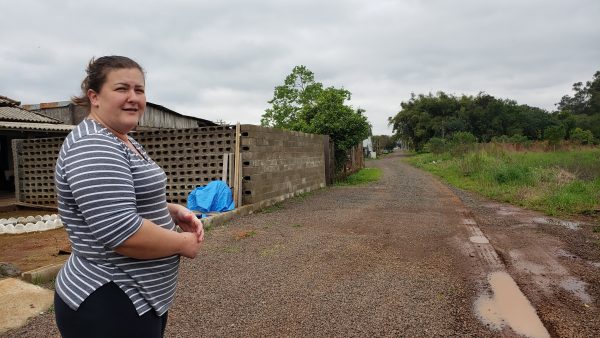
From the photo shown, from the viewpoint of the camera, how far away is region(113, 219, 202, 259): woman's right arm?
1.23m

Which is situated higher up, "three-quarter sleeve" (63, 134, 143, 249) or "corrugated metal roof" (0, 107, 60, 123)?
"corrugated metal roof" (0, 107, 60, 123)

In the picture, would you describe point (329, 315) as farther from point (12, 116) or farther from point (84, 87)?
point (12, 116)

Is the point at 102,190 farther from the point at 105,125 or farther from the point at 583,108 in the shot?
the point at 583,108

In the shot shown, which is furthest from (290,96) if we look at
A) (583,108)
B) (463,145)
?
(583,108)

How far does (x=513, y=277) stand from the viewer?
14.5 ft

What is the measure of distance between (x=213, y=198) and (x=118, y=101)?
718 centimetres

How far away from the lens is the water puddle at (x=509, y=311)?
10.3 ft

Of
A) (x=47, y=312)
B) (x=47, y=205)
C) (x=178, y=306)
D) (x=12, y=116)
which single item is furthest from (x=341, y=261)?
(x=12, y=116)

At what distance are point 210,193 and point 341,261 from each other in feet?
13.9

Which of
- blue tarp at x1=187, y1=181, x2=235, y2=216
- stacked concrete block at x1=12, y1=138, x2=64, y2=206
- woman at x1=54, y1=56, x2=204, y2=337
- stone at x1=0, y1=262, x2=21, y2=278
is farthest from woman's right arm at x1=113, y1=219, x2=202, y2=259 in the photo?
stacked concrete block at x1=12, y1=138, x2=64, y2=206

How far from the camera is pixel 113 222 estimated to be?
3.88 ft

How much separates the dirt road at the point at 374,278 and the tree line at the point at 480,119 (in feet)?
108

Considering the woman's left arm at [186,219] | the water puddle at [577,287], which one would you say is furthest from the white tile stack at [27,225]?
the water puddle at [577,287]

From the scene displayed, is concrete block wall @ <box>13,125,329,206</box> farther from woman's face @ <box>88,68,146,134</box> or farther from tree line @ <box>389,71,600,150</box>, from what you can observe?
tree line @ <box>389,71,600,150</box>
